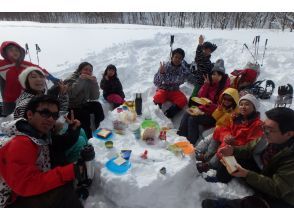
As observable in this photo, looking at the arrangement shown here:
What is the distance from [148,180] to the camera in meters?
2.19

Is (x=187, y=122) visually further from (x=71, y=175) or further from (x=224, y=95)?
(x=71, y=175)

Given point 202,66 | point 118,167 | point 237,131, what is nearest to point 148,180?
point 118,167

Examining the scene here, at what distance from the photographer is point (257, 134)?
2.73 metres

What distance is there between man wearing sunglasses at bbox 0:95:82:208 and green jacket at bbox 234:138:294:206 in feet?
5.06

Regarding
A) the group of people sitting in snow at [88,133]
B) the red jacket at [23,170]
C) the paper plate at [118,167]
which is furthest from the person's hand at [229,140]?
the red jacket at [23,170]

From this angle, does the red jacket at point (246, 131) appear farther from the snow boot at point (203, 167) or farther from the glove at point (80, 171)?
the glove at point (80, 171)

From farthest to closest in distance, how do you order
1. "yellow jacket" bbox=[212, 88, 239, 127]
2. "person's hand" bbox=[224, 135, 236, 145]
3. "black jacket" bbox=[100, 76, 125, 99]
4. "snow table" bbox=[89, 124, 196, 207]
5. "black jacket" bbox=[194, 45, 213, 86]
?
1. "black jacket" bbox=[194, 45, 213, 86]
2. "black jacket" bbox=[100, 76, 125, 99]
3. "yellow jacket" bbox=[212, 88, 239, 127]
4. "person's hand" bbox=[224, 135, 236, 145]
5. "snow table" bbox=[89, 124, 196, 207]

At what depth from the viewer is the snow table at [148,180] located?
2.16 meters

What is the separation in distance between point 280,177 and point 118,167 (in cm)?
139

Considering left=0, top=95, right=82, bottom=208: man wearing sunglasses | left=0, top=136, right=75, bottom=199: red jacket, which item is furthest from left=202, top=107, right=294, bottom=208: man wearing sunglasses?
left=0, top=136, right=75, bottom=199: red jacket

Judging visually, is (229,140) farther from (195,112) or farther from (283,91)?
(283,91)

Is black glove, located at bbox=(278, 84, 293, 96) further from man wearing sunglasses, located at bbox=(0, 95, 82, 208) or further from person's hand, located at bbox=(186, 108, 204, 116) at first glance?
man wearing sunglasses, located at bbox=(0, 95, 82, 208)

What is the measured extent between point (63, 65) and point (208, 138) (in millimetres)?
5045

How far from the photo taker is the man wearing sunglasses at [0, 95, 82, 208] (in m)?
1.75
